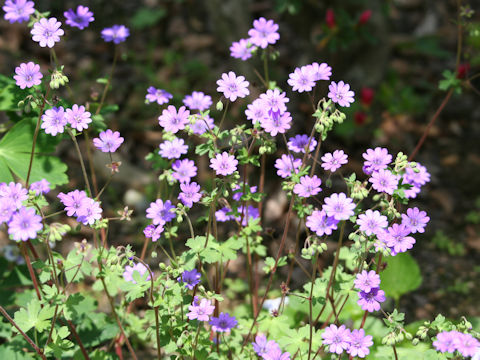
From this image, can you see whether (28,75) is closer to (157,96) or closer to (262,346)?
(157,96)

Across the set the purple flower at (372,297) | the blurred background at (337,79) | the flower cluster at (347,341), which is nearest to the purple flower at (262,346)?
the flower cluster at (347,341)

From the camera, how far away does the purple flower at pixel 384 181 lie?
5.81 ft

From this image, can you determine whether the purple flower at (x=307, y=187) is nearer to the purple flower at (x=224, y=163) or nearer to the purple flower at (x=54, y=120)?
the purple flower at (x=224, y=163)

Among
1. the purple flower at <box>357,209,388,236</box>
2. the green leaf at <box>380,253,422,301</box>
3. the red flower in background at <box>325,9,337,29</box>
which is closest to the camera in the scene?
the purple flower at <box>357,209,388,236</box>

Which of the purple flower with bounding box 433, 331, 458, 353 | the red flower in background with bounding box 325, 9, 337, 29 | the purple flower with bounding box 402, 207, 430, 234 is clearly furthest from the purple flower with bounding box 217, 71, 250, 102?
the red flower in background with bounding box 325, 9, 337, 29

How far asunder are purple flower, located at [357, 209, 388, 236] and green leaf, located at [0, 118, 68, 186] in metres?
1.31

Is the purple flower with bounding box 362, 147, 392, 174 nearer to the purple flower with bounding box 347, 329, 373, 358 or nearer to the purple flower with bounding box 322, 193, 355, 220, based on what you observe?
the purple flower with bounding box 322, 193, 355, 220

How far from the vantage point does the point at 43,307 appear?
2076mm

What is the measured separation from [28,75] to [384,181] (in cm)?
126

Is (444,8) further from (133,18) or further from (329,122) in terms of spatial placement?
(329,122)

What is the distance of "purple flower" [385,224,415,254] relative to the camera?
69.1 inches

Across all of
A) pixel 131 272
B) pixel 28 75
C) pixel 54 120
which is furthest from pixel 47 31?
pixel 131 272

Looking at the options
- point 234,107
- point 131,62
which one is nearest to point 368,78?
point 234,107

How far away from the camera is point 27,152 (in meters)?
2.45
